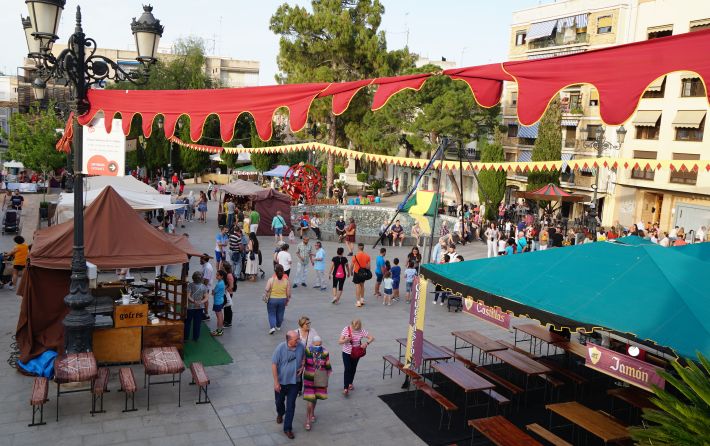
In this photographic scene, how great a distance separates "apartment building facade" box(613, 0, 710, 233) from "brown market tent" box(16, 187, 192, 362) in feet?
91.6

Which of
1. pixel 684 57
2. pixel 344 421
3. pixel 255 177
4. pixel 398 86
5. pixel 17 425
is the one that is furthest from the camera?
pixel 255 177

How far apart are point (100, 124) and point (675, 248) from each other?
27.1 ft

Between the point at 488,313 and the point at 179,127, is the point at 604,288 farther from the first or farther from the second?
the point at 179,127

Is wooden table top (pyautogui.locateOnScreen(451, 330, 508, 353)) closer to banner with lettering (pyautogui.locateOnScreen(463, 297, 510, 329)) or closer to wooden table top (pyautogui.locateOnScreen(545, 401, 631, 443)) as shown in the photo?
banner with lettering (pyautogui.locateOnScreen(463, 297, 510, 329))

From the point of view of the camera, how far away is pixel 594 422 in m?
7.35

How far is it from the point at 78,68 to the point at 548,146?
3251 cm

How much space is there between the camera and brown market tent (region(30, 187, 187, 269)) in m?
9.31

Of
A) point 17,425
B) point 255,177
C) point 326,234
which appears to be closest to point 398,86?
point 17,425

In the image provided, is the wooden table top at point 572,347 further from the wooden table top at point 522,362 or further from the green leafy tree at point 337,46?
the green leafy tree at point 337,46

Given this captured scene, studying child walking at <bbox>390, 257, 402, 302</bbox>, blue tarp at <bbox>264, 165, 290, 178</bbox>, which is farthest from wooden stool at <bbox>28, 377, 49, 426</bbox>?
Answer: blue tarp at <bbox>264, 165, 290, 178</bbox>

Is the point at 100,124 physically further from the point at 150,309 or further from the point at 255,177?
the point at 255,177

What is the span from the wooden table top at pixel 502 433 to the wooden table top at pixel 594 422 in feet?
2.53

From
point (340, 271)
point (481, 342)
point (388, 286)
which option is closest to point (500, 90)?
point (481, 342)

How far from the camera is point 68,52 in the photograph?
24.9ft
